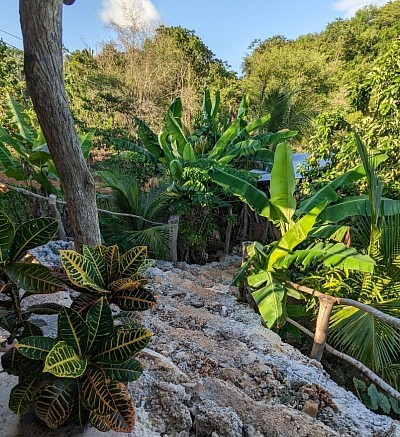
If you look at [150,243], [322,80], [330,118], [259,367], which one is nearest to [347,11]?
[322,80]

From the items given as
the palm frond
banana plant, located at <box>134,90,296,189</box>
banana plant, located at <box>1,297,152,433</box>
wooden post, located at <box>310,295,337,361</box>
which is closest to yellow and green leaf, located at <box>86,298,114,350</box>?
banana plant, located at <box>1,297,152,433</box>

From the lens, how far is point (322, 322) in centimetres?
244

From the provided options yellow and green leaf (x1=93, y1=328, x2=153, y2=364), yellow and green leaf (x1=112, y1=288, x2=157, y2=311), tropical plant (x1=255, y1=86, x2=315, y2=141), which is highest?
tropical plant (x1=255, y1=86, x2=315, y2=141)

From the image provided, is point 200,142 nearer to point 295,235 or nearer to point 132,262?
point 295,235

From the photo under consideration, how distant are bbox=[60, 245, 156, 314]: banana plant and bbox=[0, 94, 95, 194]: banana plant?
8.89ft

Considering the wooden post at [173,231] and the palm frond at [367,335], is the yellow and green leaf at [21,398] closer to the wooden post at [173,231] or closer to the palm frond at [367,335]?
the palm frond at [367,335]

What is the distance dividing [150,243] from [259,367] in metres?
2.46

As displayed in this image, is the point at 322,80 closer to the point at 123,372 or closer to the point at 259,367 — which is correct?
the point at 259,367

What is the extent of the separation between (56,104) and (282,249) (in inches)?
96.4

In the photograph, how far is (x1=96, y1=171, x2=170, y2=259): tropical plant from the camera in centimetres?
409

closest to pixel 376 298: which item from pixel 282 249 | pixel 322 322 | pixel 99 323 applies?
pixel 322 322

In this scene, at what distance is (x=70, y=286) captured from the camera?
3.58ft

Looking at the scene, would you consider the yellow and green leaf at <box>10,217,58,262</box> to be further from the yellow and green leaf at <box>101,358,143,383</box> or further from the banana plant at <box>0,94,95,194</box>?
the banana plant at <box>0,94,95,194</box>

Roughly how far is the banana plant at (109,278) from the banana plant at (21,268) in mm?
90
